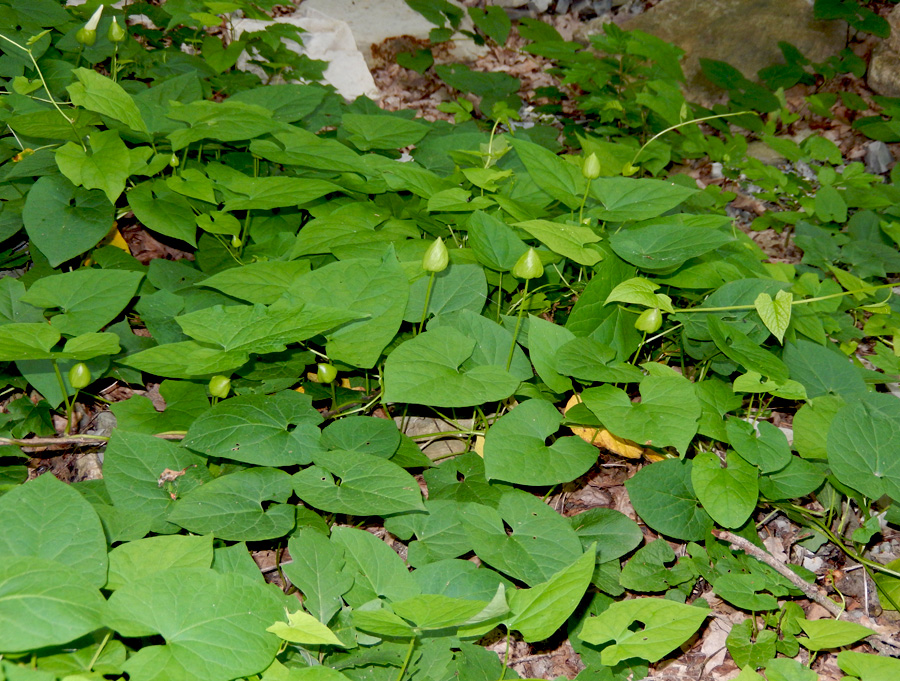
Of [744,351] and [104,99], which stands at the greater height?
[104,99]

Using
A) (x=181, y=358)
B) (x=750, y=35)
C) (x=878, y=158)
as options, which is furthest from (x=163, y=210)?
(x=750, y=35)

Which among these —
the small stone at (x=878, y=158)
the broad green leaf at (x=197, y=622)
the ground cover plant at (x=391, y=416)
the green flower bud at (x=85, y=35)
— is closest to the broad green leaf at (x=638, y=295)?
the ground cover plant at (x=391, y=416)

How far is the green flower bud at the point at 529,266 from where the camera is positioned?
1.40 m

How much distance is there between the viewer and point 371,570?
115 centimetres

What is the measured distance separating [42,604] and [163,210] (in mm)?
1191

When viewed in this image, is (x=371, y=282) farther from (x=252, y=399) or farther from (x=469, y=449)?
(x=469, y=449)

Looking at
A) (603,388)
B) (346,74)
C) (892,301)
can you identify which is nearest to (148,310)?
(603,388)

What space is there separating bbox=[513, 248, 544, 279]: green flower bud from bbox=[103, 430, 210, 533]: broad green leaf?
784 mm

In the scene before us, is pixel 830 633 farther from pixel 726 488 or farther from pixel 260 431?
pixel 260 431

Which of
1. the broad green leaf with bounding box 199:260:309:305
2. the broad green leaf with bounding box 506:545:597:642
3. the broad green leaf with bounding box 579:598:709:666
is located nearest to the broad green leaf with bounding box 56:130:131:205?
the broad green leaf with bounding box 199:260:309:305

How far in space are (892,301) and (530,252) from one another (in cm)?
175

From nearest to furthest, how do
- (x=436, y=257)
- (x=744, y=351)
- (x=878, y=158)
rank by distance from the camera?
(x=436, y=257) < (x=744, y=351) < (x=878, y=158)

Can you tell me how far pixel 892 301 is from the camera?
237 cm

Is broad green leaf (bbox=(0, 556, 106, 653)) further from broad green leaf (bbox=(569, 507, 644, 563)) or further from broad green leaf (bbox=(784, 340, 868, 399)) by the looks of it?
broad green leaf (bbox=(784, 340, 868, 399))
